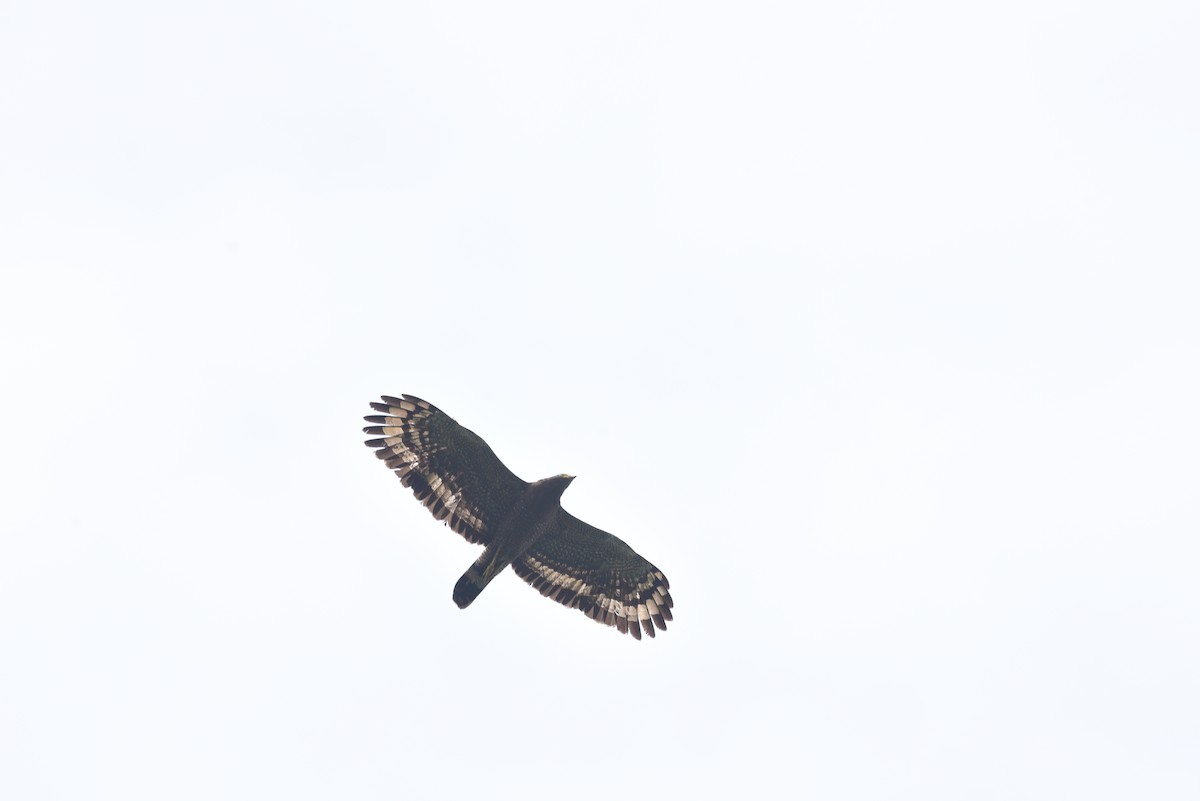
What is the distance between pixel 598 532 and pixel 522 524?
51.4 inches

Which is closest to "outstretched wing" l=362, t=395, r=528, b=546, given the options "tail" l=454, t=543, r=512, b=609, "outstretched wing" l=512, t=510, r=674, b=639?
→ "tail" l=454, t=543, r=512, b=609

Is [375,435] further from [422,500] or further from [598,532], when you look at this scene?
[598,532]

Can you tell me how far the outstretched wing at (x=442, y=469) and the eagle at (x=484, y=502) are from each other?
0.01m

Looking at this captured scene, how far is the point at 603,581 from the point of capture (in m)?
21.5

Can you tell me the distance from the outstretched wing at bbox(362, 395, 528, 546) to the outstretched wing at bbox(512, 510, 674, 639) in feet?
3.63

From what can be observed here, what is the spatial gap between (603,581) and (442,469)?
316 centimetres

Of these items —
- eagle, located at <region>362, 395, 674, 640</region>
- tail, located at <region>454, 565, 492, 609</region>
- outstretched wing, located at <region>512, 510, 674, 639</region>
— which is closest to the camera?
tail, located at <region>454, 565, 492, 609</region>

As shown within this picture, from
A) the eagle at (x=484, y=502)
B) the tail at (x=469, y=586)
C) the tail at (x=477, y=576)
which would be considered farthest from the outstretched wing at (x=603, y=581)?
the tail at (x=469, y=586)

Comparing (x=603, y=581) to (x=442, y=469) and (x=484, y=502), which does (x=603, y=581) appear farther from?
(x=442, y=469)

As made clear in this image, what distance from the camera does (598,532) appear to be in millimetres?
21062

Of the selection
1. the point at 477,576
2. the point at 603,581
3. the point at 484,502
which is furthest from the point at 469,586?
the point at 603,581

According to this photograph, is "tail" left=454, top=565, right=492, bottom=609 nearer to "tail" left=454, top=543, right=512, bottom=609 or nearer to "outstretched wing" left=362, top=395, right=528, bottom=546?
"tail" left=454, top=543, right=512, bottom=609

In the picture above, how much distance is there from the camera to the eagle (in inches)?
801

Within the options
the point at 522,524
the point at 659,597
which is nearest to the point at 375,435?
the point at 522,524
